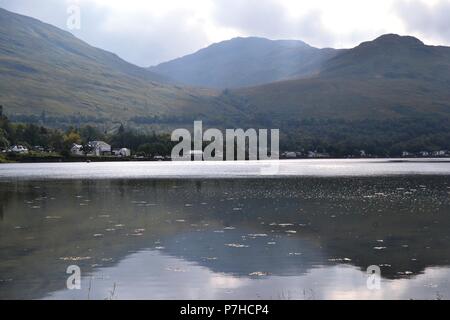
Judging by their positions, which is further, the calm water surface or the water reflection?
the water reflection

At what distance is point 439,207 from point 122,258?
3831 centimetres

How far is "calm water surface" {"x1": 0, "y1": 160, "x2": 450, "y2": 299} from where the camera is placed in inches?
1046

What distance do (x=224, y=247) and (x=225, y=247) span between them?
61mm

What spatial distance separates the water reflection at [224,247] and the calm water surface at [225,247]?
8cm

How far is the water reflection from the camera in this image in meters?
26.7

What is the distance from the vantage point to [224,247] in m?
37.4

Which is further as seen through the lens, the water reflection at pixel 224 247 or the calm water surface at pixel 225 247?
the water reflection at pixel 224 247

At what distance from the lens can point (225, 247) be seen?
37375 mm

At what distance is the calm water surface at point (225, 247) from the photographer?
26.6m

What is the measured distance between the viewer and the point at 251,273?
96.9 feet

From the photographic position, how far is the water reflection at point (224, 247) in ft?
87.7

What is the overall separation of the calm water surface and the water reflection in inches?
3.1
